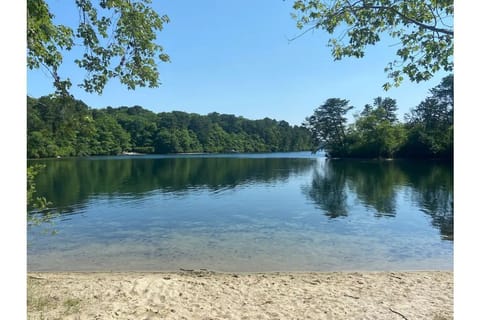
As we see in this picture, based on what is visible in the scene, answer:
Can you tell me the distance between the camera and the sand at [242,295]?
4992mm

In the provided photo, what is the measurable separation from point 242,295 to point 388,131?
68407mm

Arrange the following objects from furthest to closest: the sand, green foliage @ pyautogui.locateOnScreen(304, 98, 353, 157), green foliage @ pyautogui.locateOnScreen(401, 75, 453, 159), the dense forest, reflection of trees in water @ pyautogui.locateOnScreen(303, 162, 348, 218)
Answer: the dense forest → green foliage @ pyautogui.locateOnScreen(304, 98, 353, 157) → green foliage @ pyautogui.locateOnScreen(401, 75, 453, 159) → reflection of trees in water @ pyautogui.locateOnScreen(303, 162, 348, 218) → the sand

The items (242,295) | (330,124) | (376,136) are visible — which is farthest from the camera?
(330,124)

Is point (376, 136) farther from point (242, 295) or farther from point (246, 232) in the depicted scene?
point (242, 295)

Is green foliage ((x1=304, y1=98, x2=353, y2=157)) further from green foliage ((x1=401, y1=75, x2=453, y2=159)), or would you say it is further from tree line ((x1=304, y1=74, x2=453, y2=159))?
green foliage ((x1=401, y1=75, x2=453, y2=159))

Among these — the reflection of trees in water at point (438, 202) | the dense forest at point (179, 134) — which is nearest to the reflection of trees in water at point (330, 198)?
the reflection of trees in water at point (438, 202)

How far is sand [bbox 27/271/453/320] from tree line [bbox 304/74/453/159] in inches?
2153

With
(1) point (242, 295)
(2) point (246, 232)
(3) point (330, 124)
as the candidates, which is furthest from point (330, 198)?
(3) point (330, 124)

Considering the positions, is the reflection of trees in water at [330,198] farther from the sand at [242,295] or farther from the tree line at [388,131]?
the tree line at [388,131]

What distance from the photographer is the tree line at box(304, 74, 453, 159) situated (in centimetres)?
5997

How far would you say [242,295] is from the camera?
5938 mm

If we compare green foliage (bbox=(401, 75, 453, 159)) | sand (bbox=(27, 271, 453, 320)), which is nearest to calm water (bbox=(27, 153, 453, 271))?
sand (bbox=(27, 271, 453, 320))
